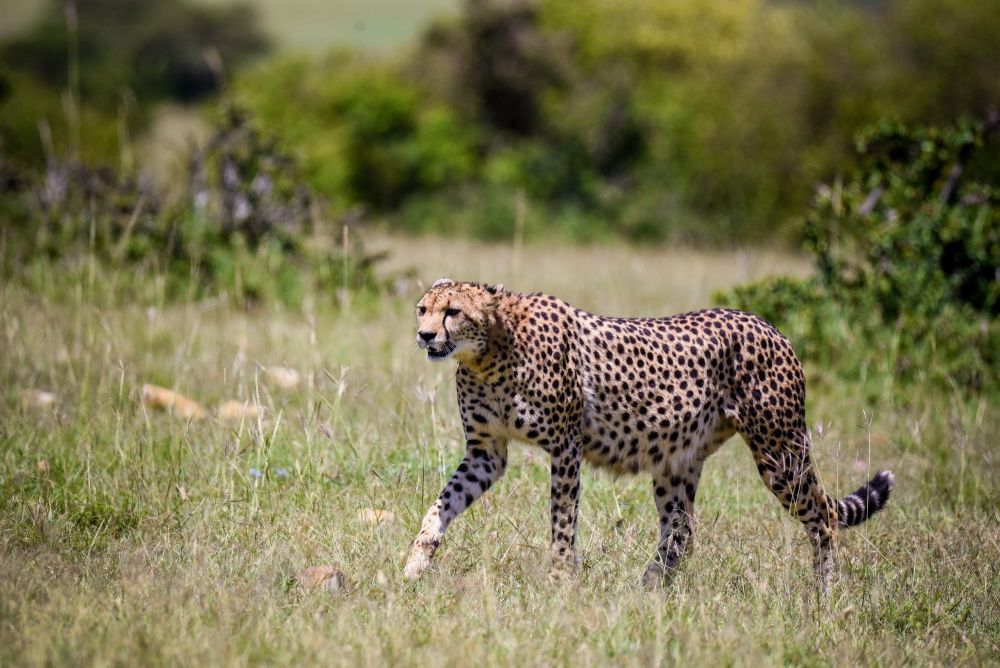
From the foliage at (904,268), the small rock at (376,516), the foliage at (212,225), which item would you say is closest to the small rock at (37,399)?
the small rock at (376,516)

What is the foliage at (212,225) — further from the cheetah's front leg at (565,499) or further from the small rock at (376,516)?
the cheetah's front leg at (565,499)

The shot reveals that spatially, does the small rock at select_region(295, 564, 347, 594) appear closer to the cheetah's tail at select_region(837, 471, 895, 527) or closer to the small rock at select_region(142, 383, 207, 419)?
the cheetah's tail at select_region(837, 471, 895, 527)

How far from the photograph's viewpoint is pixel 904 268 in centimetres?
775

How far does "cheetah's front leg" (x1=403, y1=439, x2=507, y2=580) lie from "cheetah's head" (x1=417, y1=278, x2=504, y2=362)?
37cm

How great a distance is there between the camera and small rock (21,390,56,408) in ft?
18.3

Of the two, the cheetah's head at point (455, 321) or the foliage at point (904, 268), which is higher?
the cheetah's head at point (455, 321)

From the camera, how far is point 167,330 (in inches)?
292

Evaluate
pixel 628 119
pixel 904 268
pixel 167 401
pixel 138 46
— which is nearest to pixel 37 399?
pixel 167 401

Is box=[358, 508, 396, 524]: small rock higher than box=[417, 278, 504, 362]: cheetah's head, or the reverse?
box=[417, 278, 504, 362]: cheetah's head

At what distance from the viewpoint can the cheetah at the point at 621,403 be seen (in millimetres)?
4125

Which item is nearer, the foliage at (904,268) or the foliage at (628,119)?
the foliage at (904,268)

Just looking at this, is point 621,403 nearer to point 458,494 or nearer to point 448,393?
point 458,494

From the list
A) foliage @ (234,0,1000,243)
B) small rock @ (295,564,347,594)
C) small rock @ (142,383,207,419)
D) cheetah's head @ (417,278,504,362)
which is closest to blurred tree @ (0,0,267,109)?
foliage @ (234,0,1000,243)

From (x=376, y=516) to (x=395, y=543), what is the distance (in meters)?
0.26
